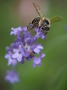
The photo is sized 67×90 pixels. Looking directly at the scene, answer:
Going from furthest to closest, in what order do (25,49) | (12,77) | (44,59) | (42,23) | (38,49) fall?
(44,59), (12,77), (42,23), (25,49), (38,49)

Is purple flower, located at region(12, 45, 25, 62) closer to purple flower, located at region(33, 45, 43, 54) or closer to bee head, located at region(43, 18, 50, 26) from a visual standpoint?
purple flower, located at region(33, 45, 43, 54)

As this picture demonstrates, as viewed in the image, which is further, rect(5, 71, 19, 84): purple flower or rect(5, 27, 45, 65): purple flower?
rect(5, 71, 19, 84): purple flower

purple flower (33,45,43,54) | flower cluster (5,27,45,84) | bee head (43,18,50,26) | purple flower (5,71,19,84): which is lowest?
purple flower (33,45,43,54)

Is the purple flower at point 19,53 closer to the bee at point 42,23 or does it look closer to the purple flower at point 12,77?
the bee at point 42,23

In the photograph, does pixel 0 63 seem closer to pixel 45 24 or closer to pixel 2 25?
pixel 2 25

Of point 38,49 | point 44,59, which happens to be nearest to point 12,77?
point 44,59

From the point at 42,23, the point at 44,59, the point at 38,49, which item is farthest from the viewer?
the point at 44,59

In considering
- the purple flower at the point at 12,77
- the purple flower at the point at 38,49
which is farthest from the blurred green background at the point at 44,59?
the purple flower at the point at 38,49

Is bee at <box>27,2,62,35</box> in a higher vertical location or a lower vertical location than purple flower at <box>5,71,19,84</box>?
lower

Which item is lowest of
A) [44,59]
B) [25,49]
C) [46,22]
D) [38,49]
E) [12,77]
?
[38,49]

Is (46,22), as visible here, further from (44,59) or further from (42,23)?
(44,59)

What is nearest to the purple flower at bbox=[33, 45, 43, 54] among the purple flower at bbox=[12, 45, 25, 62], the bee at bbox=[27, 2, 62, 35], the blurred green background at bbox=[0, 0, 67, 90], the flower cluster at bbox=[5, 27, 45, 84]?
the flower cluster at bbox=[5, 27, 45, 84]
